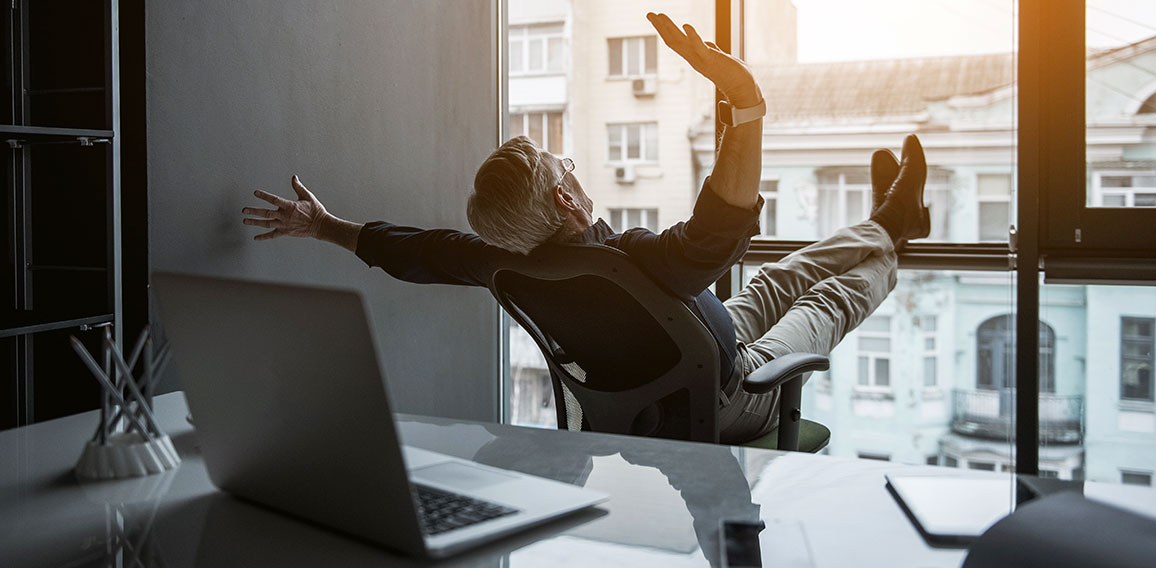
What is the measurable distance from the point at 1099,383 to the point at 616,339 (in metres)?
1.90

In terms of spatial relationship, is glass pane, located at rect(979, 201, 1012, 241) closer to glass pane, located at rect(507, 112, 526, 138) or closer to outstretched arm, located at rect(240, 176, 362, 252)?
glass pane, located at rect(507, 112, 526, 138)

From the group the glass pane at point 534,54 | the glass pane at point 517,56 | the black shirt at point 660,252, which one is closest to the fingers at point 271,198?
the black shirt at point 660,252

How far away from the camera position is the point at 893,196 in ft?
10.0

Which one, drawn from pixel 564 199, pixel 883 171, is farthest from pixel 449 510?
pixel 883 171

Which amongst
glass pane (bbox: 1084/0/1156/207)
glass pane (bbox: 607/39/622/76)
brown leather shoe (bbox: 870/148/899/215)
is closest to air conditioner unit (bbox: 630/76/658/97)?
glass pane (bbox: 607/39/622/76)

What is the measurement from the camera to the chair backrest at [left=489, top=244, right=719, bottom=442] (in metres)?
1.80

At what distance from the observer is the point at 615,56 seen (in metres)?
5.83

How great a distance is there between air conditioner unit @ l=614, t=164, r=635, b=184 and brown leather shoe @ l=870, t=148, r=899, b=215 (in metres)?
2.90

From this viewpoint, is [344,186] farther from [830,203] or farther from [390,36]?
[830,203]

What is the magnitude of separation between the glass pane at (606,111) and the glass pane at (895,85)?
54 centimetres

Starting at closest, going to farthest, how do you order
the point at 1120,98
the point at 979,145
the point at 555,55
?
the point at 1120,98, the point at 979,145, the point at 555,55

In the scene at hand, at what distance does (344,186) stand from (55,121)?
0.86 m

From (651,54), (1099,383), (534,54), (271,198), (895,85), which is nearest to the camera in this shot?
(271,198)

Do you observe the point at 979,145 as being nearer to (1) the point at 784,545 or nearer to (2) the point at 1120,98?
(2) the point at 1120,98
